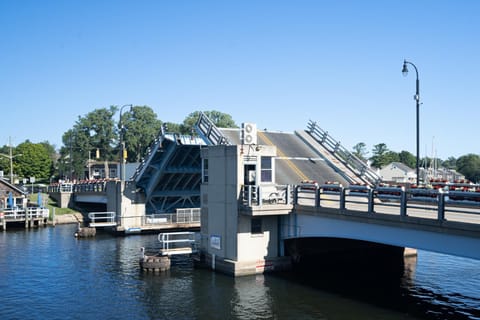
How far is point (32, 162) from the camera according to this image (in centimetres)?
10138

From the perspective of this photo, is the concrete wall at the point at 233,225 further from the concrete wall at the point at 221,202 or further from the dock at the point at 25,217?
the dock at the point at 25,217

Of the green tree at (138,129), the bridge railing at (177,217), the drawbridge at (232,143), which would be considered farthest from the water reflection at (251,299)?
the green tree at (138,129)

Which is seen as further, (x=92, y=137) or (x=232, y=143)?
(x=92, y=137)

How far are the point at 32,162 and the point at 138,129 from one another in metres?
23.2

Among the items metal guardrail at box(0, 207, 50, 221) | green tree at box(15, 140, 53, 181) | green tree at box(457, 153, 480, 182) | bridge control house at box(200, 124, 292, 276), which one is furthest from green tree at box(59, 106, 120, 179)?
green tree at box(457, 153, 480, 182)

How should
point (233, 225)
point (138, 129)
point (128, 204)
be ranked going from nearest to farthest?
point (233, 225) < point (128, 204) < point (138, 129)

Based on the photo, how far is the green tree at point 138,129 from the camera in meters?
106

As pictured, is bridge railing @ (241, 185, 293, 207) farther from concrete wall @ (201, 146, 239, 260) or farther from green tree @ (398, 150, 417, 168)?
green tree @ (398, 150, 417, 168)

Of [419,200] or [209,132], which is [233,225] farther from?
[419,200]

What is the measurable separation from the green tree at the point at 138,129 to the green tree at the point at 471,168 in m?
85.9

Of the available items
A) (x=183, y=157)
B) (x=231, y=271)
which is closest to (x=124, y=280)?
(x=231, y=271)

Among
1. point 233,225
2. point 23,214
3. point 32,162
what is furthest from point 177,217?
point 32,162

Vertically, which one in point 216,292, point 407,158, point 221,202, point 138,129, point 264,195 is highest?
point 138,129

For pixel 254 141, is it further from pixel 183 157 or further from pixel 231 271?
pixel 183 157
